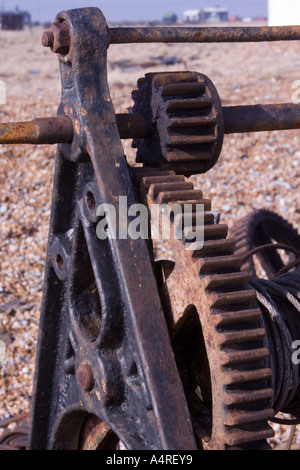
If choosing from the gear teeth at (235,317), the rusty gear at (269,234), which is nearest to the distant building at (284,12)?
the rusty gear at (269,234)

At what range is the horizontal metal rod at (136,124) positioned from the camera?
212cm

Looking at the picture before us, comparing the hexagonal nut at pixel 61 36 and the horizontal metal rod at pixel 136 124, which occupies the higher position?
the hexagonal nut at pixel 61 36

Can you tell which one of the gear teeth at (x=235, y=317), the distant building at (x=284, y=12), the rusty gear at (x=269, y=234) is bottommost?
the gear teeth at (x=235, y=317)

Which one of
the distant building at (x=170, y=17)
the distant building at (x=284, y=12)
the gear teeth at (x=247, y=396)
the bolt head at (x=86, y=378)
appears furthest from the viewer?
the distant building at (x=170, y=17)

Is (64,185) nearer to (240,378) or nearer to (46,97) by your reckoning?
(240,378)

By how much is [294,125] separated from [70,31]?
87 centimetres

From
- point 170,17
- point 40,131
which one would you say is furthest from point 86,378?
point 170,17

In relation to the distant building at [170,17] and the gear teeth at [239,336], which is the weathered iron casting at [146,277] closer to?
the gear teeth at [239,336]

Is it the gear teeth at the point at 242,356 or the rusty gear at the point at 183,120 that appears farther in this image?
the rusty gear at the point at 183,120

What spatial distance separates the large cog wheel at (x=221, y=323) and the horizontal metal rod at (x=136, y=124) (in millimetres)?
237

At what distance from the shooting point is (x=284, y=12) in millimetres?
23250

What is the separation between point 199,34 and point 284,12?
22.4 m

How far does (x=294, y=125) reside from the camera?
2.48m

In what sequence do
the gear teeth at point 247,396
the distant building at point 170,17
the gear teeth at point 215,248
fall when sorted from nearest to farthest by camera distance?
1. the gear teeth at point 247,396
2. the gear teeth at point 215,248
3. the distant building at point 170,17
